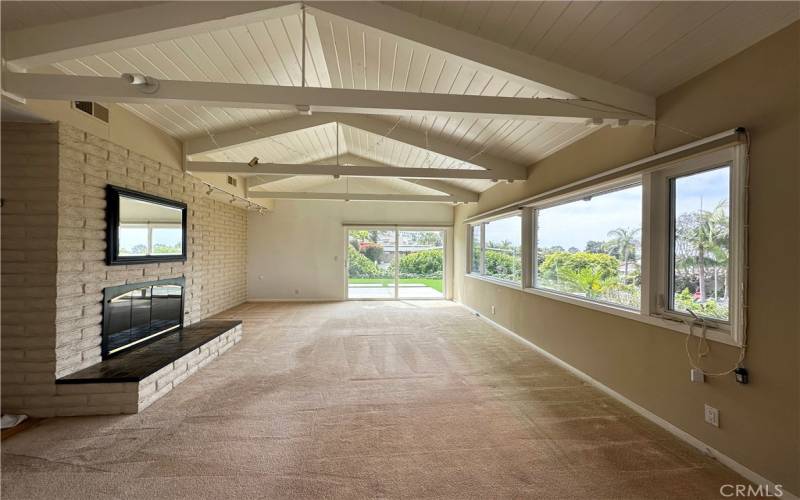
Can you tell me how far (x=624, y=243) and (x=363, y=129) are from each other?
342cm

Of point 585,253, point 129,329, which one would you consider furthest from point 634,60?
point 129,329

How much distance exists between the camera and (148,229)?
3588mm

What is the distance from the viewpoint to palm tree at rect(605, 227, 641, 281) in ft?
9.56

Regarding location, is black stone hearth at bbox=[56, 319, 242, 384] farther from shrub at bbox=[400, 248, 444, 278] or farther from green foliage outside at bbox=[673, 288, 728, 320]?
shrub at bbox=[400, 248, 444, 278]

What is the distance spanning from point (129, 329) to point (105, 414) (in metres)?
0.99

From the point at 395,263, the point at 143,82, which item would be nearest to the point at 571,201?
the point at 143,82

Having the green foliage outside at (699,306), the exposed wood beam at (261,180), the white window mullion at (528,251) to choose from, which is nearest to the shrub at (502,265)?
the white window mullion at (528,251)

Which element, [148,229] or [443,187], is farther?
[443,187]

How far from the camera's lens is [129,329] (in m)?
3.30

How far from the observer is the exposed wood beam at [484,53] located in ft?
7.48

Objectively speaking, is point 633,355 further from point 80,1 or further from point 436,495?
point 80,1

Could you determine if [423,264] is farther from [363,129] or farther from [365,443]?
[365,443]

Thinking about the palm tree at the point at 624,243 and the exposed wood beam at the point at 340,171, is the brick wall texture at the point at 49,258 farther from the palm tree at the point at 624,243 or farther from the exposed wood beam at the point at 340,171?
the palm tree at the point at 624,243

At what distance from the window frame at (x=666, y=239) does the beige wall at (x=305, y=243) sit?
4.92 metres
